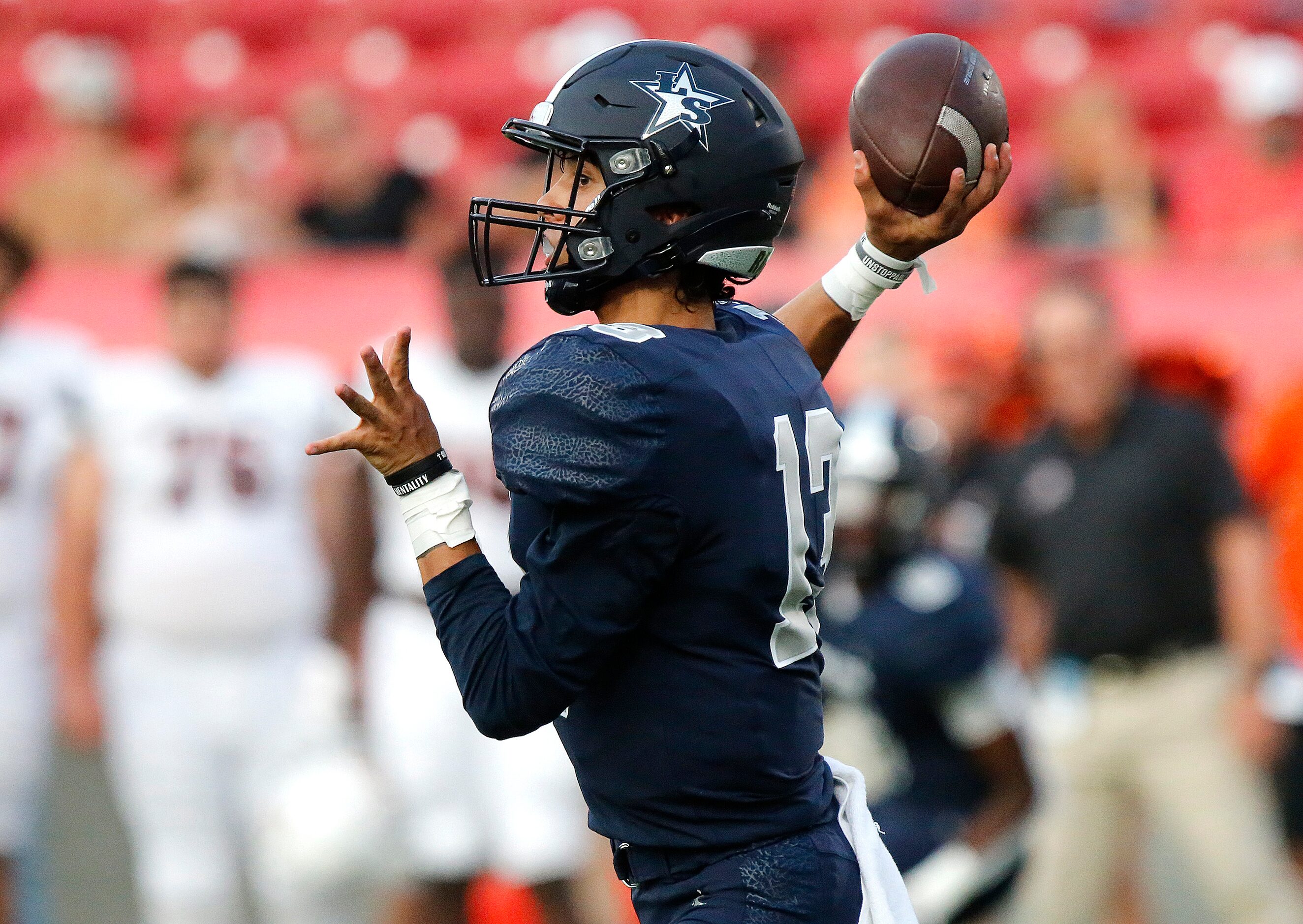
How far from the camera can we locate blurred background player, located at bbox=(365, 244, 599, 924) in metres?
4.27

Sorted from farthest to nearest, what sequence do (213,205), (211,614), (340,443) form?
(213,205) < (211,614) < (340,443)

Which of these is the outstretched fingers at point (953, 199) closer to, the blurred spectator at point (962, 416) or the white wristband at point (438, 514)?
the white wristband at point (438, 514)

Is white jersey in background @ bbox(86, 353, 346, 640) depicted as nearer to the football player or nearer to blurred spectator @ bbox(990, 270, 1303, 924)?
blurred spectator @ bbox(990, 270, 1303, 924)

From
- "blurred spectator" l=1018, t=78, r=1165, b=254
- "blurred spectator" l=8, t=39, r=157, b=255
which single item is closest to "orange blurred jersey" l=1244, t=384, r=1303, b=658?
"blurred spectator" l=1018, t=78, r=1165, b=254

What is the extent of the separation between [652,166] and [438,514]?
1.50 ft

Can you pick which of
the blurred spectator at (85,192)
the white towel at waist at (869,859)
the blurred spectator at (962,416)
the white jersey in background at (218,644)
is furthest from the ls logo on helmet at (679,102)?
the blurred spectator at (85,192)

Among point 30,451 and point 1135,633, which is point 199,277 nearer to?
point 30,451

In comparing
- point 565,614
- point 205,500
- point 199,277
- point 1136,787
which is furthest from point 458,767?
point 565,614

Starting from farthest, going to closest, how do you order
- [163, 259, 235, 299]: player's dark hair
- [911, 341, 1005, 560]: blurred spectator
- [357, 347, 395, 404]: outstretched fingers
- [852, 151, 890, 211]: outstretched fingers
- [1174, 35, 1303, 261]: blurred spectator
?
[1174, 35, 1303, 261]: blurred spectator < [911, 341, 1005, 560]: blurred spectator < [163, 259, 235, 299]: player's dark hair < [852, 151, 890, 211]: outstretched fingers < [357, 347, 395, 404]: outstretched fingers

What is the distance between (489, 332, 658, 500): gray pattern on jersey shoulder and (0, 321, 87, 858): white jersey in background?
9.81 feet

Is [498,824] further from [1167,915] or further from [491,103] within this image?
[491,103]

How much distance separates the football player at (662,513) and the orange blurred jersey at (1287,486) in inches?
112

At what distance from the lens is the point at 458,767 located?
437cm

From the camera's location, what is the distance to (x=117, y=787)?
17.9ft
